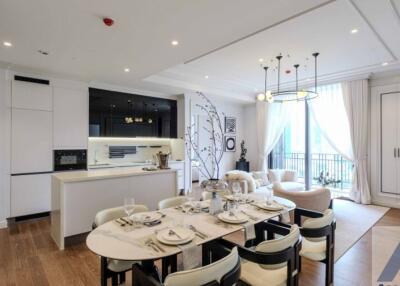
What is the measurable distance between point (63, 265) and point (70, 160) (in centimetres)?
258

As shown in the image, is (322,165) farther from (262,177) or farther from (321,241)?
(321,241)

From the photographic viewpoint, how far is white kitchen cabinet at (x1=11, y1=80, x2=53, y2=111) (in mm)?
4199

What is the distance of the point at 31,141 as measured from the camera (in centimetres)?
436

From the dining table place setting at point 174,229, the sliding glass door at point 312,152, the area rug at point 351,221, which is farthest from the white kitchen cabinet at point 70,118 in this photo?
the sliding glass door at point 312,152

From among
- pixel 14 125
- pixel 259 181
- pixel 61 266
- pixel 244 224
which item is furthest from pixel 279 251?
pixel 14 125

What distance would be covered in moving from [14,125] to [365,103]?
721 centimetres

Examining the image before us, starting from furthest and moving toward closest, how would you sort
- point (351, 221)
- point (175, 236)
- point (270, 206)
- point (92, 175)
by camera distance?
point (351, 221), point (92, 175), point (270, 206), point (175, 236)

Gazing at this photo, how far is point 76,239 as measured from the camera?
3.34m

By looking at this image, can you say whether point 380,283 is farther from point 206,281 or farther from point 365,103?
point 365,103

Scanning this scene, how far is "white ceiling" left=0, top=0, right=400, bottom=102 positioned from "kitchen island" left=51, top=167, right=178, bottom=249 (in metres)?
1.83

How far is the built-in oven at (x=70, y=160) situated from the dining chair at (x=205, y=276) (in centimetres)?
399

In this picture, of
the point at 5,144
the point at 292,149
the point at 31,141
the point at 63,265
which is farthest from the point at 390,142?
the point at 5,144

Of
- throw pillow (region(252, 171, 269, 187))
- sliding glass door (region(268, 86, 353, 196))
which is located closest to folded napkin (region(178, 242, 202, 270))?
throw pillow (region(252, 171, 269, 187))

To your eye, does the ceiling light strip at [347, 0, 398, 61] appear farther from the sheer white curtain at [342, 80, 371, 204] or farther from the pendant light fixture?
the pendant light fixture
